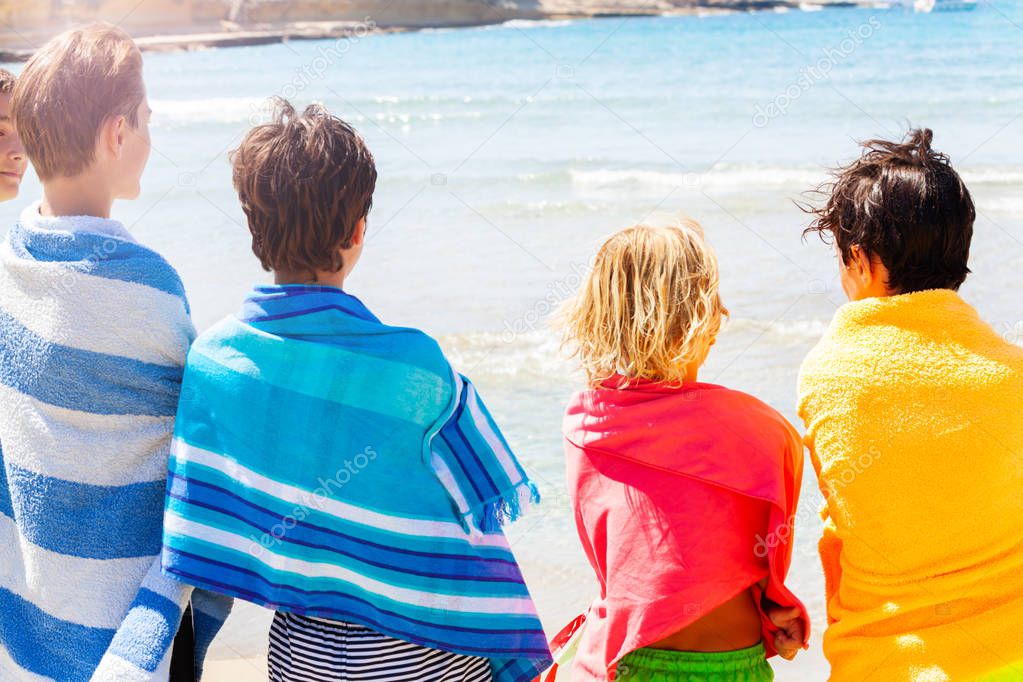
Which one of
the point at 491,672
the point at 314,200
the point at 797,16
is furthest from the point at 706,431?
the point at 797,16

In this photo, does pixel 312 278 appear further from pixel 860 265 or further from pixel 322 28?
pixel 322 28

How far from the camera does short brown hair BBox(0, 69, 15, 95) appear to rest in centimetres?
250

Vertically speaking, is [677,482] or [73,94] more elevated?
[73,94]

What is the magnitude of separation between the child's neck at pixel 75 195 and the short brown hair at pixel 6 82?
2.20ft

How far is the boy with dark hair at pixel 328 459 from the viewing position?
1.86 metres

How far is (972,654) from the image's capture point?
6.26ft

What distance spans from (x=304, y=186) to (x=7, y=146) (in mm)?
1062

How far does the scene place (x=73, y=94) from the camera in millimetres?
1910

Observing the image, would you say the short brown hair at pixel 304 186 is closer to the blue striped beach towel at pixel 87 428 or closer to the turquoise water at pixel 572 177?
the blue striped beach towel at pixel 87 428

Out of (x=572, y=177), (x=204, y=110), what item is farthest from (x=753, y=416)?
(x=204, y=110)

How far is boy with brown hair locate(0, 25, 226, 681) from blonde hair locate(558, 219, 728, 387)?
30.4 inches

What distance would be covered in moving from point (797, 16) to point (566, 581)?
1510 inches

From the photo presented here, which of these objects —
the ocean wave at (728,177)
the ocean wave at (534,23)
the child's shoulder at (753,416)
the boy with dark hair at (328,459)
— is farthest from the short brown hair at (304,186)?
the ocean wave at (534,23)

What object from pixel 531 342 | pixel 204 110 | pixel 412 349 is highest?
pixel 412 349
